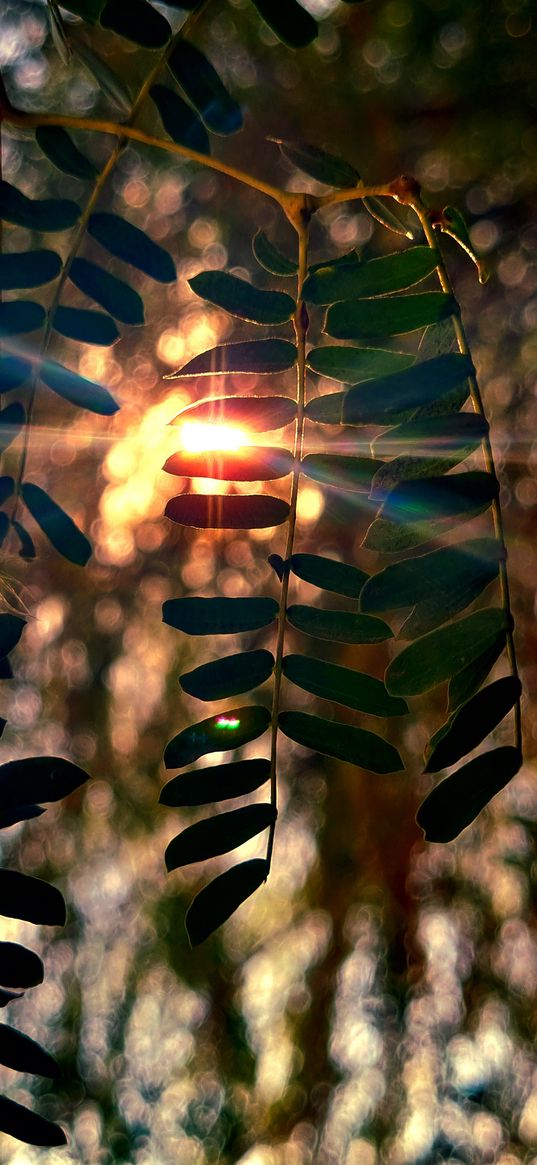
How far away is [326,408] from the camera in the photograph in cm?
69

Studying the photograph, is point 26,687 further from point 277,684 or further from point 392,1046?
point 277,684

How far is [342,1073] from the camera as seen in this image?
230 cm

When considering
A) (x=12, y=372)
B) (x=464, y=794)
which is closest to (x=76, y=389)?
(x=12, y=372)

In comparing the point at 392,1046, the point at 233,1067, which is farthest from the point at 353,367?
the point at 233,1067

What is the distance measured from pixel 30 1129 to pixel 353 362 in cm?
50

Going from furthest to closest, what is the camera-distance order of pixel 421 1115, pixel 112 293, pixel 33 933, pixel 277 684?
1. pixel 33 933
2. pixel 421 1115
3. pixel 112 293
4. pixel 277 684

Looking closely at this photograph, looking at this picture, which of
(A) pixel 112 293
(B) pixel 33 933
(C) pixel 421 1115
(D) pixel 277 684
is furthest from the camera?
(B) pixel 33 933

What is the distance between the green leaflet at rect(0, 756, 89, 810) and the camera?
601 millimetres

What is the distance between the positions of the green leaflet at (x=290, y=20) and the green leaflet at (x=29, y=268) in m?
0.23

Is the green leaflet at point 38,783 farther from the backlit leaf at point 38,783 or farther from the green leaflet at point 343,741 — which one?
the green leaflet at point 343,741

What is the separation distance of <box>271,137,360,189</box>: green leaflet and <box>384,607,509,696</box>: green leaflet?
1.08ft

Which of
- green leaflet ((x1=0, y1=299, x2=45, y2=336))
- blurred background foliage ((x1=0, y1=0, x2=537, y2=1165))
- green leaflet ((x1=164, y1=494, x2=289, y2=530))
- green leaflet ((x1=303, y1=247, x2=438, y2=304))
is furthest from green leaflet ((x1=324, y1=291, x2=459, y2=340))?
blurred background foliage ((x1=0, y1=0, x2=537, y2=1165))

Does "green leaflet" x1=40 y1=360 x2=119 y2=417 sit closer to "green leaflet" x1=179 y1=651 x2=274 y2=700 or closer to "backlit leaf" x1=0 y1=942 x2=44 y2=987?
"green leaflet" x1=179 y1=651 x2=274 y2=700

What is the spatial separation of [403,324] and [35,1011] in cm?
225
